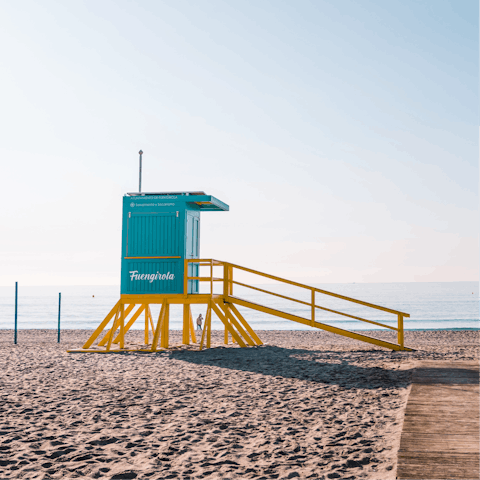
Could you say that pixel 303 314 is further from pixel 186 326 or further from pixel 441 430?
pixel 441 430

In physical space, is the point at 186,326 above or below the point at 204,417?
above

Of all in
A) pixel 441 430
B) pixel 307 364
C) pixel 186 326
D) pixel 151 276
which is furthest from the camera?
pixel 186 326

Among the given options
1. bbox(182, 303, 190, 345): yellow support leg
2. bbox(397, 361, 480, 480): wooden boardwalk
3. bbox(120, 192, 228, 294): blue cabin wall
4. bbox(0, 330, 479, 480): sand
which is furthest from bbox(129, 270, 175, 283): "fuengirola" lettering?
bbox(397, 361, 480, 480): wooden boardwalk

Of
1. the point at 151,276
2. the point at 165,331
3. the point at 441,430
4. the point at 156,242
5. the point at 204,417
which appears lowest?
the point at 204,417

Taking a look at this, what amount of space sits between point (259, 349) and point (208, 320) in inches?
58.9

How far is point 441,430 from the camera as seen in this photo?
16.5 ft

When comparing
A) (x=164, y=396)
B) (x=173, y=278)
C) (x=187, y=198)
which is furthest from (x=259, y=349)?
(x=164, y=396)

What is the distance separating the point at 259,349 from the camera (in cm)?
1255

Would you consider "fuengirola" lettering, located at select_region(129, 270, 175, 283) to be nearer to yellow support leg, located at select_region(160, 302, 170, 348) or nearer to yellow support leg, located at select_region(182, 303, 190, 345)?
yellow support leg, located at select_region(160, 302, 170, 348)

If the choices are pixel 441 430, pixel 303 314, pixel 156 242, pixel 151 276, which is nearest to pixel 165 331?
pixel 151 276

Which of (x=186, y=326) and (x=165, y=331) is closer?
(x=165, y=331)

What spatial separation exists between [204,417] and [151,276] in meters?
7.15

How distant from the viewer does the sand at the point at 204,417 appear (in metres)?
4.57

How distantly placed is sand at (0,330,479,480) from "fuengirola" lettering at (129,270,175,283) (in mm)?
2487
